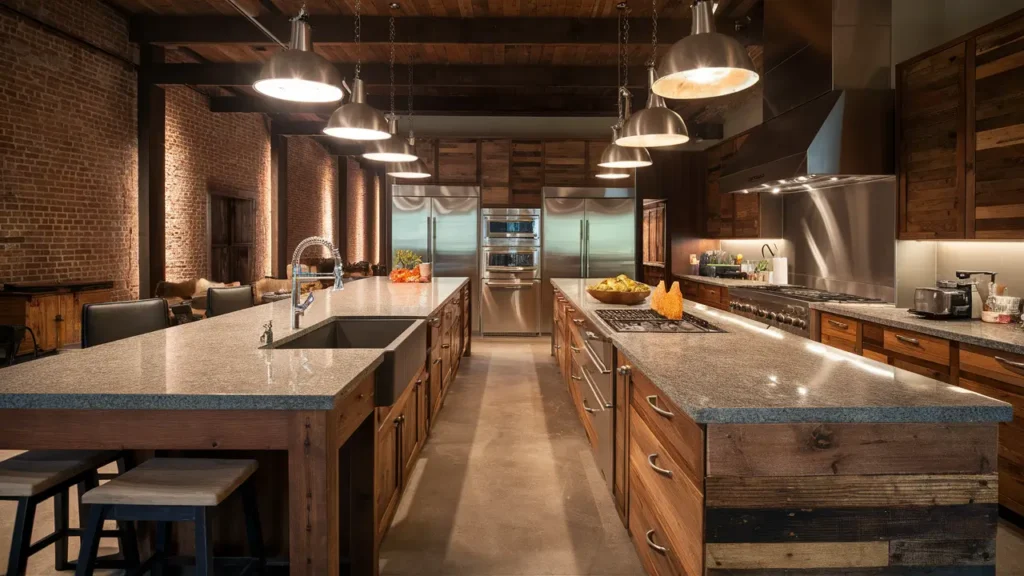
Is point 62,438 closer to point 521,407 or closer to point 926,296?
point 521,407

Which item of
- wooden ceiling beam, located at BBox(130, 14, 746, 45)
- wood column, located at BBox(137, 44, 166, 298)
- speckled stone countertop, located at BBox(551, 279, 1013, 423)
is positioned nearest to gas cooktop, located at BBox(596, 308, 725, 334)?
speckled stone countertop, located at BBox(551, 279, 1013, 423)

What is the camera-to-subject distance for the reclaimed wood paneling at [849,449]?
156 cm

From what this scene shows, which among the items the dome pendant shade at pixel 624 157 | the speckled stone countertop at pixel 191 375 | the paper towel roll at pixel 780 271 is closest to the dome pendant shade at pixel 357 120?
the speckled stone countertop at pixel 191 375

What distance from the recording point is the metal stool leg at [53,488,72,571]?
7.60 ft

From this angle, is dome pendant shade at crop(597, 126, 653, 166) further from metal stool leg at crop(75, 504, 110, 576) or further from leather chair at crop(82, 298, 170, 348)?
metal stool leg at crop(75, 504, 110, 576)

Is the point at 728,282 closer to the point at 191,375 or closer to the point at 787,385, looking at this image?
the point at 787,385

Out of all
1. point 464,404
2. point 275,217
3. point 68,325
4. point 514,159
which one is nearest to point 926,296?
point 464,404

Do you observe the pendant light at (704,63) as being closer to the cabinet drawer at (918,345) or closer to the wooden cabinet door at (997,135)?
the wooden cabinet door at (997,135)

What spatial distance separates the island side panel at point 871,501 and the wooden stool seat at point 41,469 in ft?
6.52

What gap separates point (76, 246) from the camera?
6602 mm

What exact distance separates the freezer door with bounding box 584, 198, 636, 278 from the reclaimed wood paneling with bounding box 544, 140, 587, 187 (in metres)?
0.45

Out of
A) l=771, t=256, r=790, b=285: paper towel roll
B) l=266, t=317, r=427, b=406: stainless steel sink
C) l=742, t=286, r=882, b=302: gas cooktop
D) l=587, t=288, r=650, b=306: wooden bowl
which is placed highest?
l=771, t=256, r=790, b=285: paper towel roll

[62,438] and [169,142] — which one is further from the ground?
[169,142]

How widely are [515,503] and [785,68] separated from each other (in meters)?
4.43
